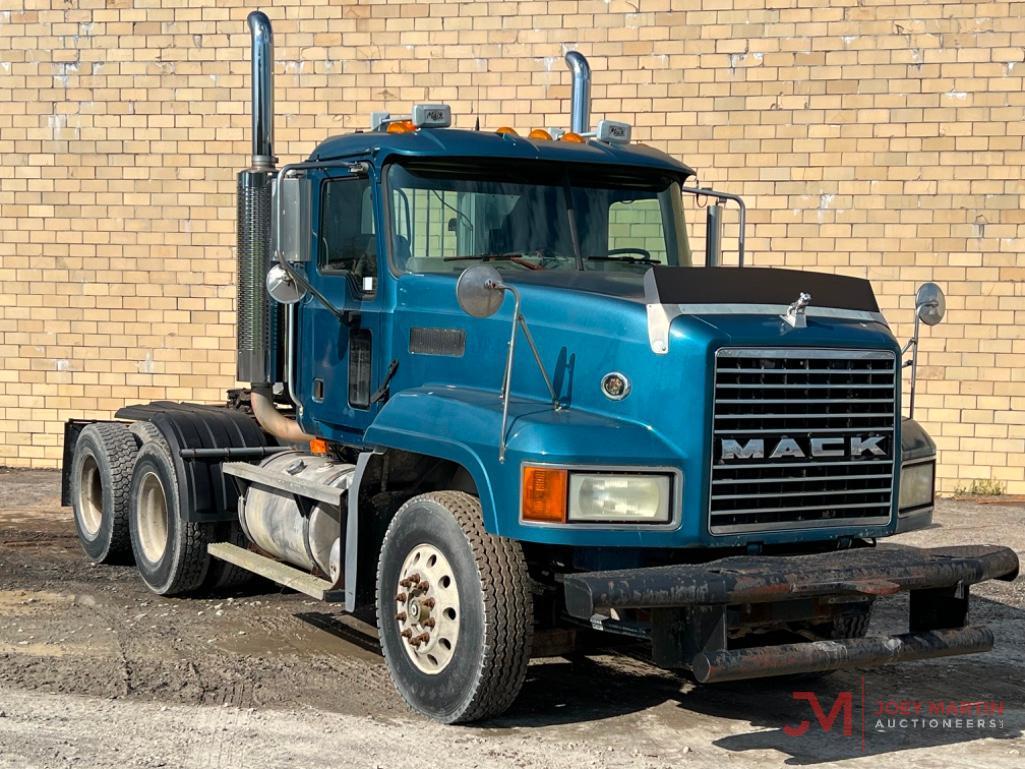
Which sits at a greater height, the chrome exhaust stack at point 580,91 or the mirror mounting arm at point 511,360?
the chrome exhaust stack at point 580,91

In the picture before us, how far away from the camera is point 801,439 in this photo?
6.07 m

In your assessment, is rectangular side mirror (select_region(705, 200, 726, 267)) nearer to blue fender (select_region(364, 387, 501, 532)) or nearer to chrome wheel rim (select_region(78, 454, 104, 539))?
blue fender (select_region(364, 387, 501, 532))

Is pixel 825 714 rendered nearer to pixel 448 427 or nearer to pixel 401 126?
pixel 448 427

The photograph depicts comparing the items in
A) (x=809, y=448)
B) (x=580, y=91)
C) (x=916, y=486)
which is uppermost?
(x=580, y=91)

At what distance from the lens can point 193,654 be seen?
24.3 feet

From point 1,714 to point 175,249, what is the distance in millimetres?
8168

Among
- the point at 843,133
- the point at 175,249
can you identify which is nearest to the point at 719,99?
the point at 843,133

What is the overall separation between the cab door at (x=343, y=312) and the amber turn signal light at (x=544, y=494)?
1.76 m

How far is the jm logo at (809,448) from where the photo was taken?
5.91 metres

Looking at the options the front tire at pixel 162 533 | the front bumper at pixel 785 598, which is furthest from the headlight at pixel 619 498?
the front tire at pixel 162 533

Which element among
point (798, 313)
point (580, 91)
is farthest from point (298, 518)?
point (580, 91)

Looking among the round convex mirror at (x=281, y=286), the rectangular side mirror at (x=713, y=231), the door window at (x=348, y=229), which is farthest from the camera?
the rectangular side mirror at (x=713, y=231)

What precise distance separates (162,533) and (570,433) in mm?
4276

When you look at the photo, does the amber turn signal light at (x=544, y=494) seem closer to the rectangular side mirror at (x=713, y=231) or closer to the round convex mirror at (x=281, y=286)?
the round convex mirror at (x=281, y=286)
